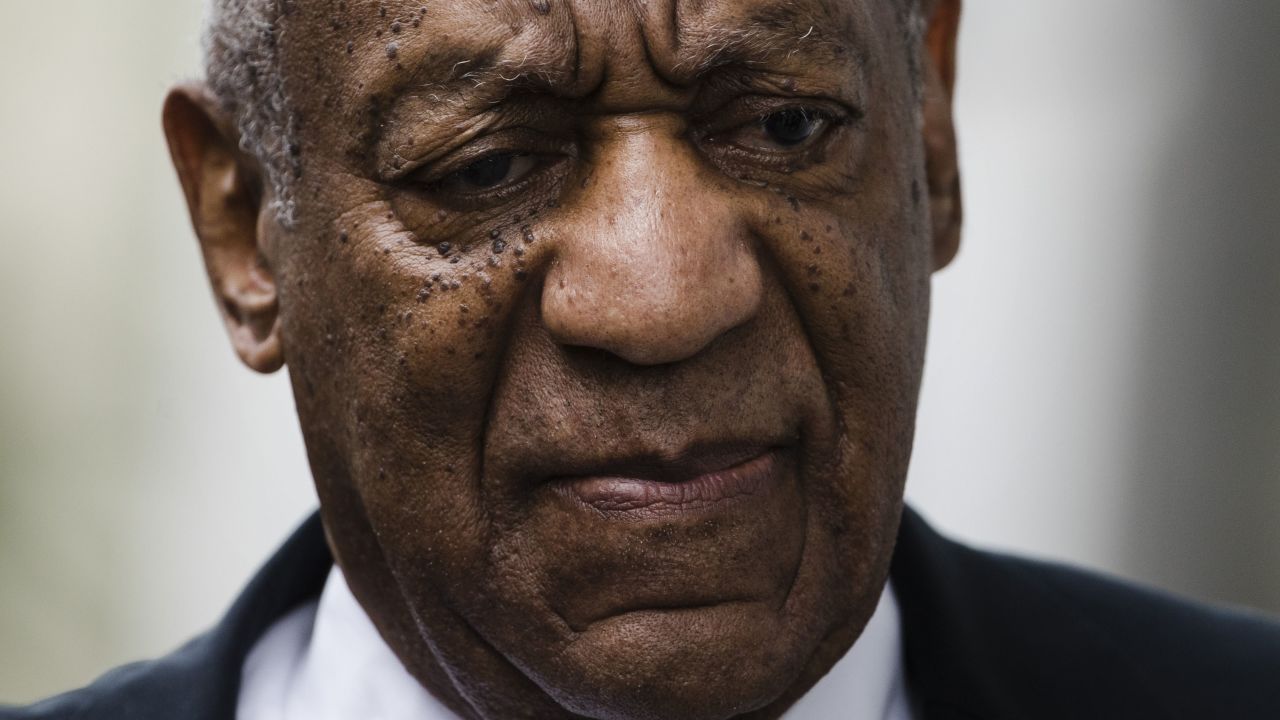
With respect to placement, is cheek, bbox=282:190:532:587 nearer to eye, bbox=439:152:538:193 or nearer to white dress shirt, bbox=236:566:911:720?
eye, bbox=439:152:538:193

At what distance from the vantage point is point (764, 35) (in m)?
2.16

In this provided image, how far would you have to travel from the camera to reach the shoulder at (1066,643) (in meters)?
2.67

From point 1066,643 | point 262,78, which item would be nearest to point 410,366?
point 262,78

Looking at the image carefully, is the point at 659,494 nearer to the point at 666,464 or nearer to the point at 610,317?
the point at 666,464

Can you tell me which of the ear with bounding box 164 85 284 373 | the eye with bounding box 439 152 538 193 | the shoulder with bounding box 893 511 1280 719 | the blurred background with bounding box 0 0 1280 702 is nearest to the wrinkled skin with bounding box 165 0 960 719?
the eye with bounding box 439 152 538 193

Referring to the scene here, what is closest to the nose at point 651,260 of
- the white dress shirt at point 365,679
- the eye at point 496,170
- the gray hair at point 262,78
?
the eye at point 496,170

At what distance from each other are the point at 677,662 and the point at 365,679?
74cm

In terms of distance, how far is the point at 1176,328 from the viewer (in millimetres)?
5066

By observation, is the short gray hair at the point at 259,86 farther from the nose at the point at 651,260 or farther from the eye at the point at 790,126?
the eye at the point at 790,126

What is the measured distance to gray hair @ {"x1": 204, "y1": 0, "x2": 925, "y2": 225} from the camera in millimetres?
2354

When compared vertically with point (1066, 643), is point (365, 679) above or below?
above

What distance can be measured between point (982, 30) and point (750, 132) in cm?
323

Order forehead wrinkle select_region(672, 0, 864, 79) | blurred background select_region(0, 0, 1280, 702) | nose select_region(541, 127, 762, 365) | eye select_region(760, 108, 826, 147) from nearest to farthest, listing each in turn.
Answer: nose select_region(541, 127, 762, 365)
forehead wrinkle select_region(672, 0, 864, 79)
eye select_region(760, 108, 826, 147)
blurred background select_region(0, 0, 1280, 702)

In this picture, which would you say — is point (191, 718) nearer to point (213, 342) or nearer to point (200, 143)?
point (200, 143)
